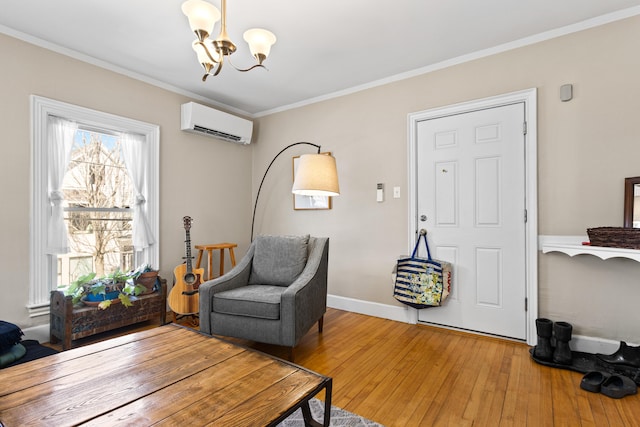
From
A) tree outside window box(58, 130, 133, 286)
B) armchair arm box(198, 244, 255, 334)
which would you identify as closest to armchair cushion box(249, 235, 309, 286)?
armchair arm box(198, 244, 255, 334)

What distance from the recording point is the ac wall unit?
352cm

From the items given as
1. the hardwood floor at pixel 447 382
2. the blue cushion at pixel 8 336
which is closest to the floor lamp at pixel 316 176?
the hardwood floor at pixel 447 382

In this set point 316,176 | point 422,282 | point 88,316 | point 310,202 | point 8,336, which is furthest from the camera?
point 310,202

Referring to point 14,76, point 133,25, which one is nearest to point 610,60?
point 133,25

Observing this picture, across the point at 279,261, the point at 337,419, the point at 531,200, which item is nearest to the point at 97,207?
the point at 279,261

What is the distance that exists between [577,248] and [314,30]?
2.49 meters

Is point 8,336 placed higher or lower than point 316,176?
lower

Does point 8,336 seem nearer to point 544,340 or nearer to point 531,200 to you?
point 544,340

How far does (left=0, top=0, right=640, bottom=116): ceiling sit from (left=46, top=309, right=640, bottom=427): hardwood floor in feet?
8.23

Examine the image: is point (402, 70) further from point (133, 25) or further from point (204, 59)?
point (133, 25)

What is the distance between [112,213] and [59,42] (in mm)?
1515

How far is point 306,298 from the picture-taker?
7.95 ft

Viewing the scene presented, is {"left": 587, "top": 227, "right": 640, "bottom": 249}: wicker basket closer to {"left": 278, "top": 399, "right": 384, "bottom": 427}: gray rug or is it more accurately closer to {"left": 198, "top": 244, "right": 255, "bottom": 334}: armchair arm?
{"left": 278, "top": 399, "right": 384, "bottom": 427}: gray rug

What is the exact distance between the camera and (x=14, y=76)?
246cm
